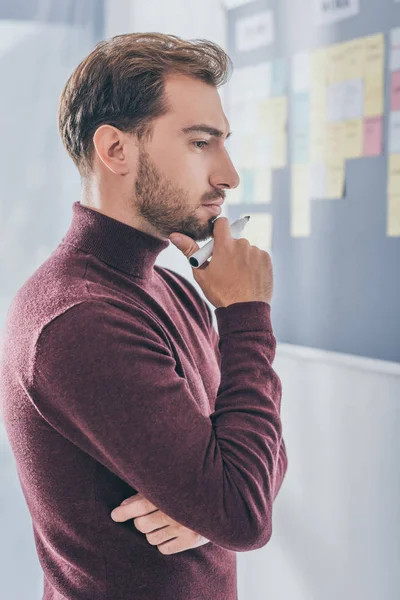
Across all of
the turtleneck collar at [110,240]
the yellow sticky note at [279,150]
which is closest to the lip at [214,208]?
the turtleneck collar at [110,240]

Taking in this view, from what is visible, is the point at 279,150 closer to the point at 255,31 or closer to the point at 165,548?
the point at 255,31

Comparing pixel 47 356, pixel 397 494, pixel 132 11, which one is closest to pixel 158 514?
pixel 47 356

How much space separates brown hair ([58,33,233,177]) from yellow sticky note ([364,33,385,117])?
518mm

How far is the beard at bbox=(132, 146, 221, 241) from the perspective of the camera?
3.58 feet

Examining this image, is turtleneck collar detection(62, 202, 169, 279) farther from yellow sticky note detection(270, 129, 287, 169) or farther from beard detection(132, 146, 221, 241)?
yellow sticky note detection(270, 129, 287, 169)

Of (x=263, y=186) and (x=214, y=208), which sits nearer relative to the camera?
(x=214, y=208)

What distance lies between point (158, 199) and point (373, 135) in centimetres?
68

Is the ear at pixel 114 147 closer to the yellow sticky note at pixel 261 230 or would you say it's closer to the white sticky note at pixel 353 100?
the white sticky note at pixel 353 100

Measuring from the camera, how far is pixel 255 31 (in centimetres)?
193

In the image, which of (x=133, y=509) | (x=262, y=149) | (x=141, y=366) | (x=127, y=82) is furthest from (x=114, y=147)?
(x=262, y=149)

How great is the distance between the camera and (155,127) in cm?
109

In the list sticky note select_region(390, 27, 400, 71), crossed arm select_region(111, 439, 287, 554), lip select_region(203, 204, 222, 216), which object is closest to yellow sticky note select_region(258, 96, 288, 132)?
sticky note select_region(390, 27, 400, 71)

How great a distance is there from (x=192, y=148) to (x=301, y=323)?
0.85m

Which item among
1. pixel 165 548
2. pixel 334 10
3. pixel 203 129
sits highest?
pixel 334 10
